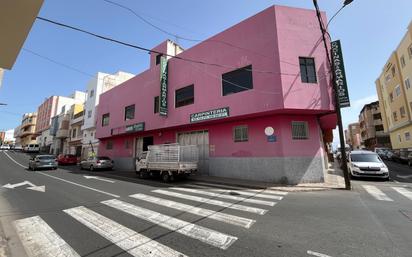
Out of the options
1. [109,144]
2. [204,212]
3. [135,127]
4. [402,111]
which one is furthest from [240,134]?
[402,111]

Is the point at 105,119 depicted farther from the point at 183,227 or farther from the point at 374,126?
the point at 374,126

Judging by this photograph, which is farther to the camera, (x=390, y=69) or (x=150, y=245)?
(x=390, y=69)

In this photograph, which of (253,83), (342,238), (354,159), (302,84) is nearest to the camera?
(342,238)

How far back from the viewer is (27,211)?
6.80 m

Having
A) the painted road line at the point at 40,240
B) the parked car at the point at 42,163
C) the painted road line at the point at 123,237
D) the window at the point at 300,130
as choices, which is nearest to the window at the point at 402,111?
the window at the point at 300,130

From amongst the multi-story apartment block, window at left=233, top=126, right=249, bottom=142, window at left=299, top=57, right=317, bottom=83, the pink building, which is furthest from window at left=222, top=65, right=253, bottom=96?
the multi-story apartment block

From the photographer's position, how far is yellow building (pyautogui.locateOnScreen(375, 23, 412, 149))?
28.9 meters

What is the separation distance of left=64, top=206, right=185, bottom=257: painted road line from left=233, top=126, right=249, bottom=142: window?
10.0 metres

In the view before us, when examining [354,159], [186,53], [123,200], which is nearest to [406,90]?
[354,159]

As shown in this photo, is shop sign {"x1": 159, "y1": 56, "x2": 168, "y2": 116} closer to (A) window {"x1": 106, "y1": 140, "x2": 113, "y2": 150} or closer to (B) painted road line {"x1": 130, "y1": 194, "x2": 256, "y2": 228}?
(B) painted road line {"x1": 130, "y1": 194, "x2": 256, "y2": 228}

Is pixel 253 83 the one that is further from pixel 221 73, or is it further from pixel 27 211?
pixel 27 211

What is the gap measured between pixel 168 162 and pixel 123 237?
8.57m

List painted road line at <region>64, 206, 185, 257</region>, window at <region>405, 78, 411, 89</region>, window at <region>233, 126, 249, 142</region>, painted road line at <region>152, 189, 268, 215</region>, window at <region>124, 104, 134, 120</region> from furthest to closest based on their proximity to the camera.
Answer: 1. window at <region>405, 78, 411, 89</region>
2. window at <region>124, 104, 134, 120</region>
3. window at <region>233, 126, 249, 142</region>
4. painted road line at <region>152, 189, 268, 215</region>
5. painted road line at <region>64, 206, 185, 257</region>

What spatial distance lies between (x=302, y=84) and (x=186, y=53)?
32.4 feet
